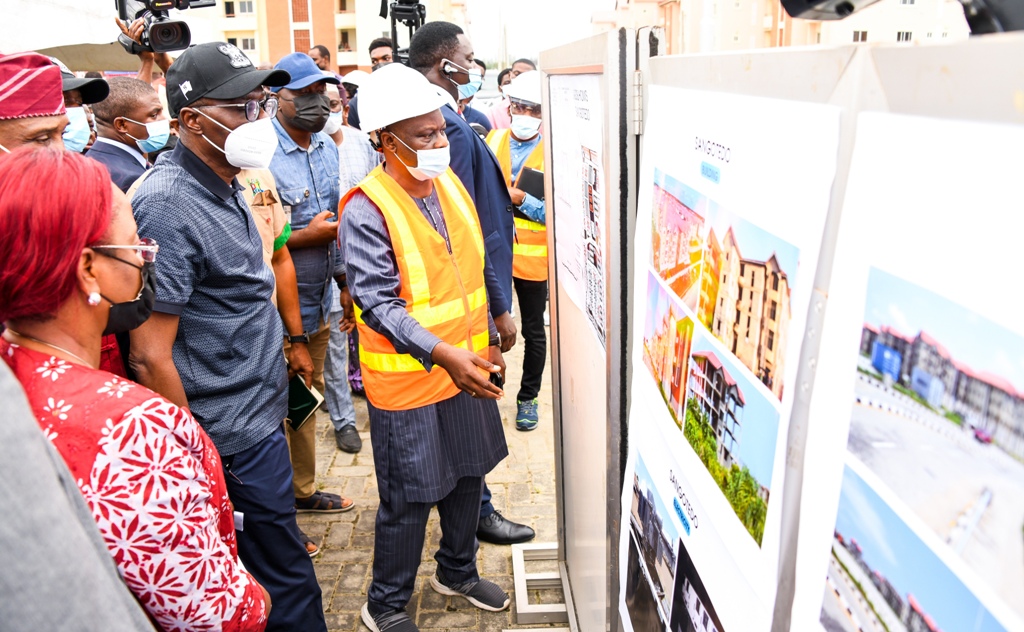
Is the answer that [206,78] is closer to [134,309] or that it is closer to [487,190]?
[134,309]

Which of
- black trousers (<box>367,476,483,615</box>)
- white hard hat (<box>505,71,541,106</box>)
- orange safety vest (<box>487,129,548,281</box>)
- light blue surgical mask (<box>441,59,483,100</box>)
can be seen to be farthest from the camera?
white hard hat (<box>505,71,541,106</box>)

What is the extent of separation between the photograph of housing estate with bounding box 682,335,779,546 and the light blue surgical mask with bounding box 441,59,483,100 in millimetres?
3890

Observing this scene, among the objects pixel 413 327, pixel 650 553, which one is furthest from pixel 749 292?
pixel 413 327

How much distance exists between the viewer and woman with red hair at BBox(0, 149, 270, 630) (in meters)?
1.46

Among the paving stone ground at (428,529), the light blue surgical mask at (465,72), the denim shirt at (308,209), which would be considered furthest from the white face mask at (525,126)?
the paving stone ground at (428,529)

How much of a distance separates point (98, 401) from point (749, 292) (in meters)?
1.17

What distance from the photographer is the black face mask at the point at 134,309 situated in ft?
5.86

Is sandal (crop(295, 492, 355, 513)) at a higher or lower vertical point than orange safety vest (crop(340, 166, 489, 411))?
lower

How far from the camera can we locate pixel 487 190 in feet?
13.1

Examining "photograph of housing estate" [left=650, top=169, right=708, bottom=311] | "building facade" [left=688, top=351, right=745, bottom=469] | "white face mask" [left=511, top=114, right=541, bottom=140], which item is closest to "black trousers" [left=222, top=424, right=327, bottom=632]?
"photograph of housing estate" [left=650, top=169, right=708, bottom=311]

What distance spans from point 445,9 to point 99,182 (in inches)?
2266

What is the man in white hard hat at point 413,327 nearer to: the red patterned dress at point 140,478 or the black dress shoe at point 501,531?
the black dress shoe at point 501,531

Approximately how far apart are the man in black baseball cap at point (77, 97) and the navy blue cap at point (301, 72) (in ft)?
3.16

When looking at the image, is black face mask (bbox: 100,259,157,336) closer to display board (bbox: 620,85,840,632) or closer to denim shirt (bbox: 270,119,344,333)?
display board (bbox: 620,85,840,632)
